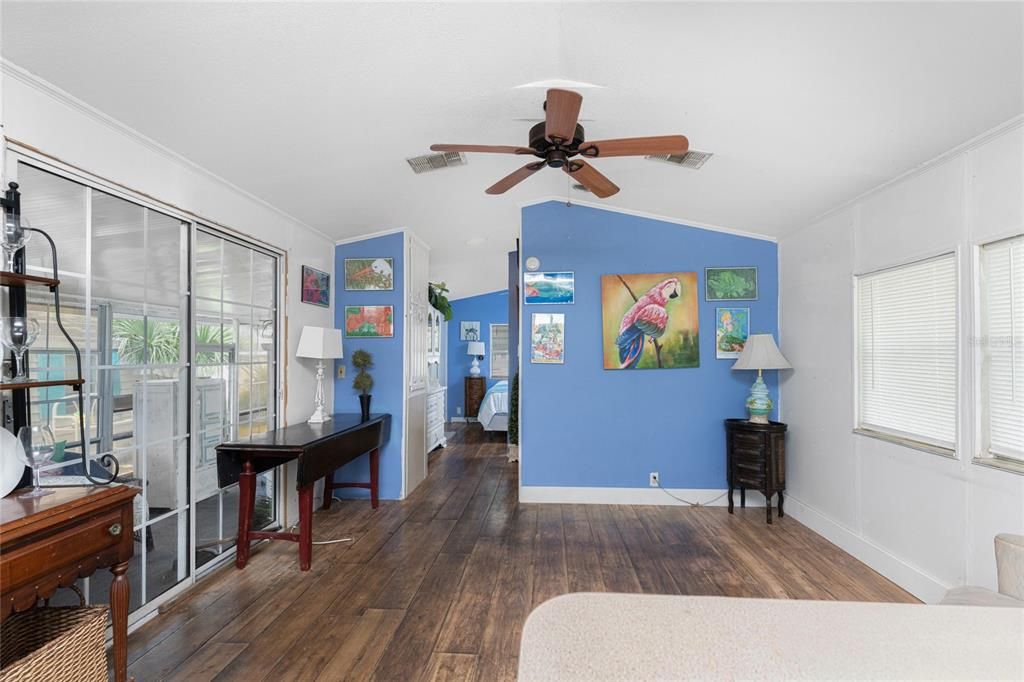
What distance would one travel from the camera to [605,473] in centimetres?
417

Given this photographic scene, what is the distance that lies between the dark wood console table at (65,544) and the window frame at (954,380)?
3594 mm

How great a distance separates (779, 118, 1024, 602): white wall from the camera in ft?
7.12

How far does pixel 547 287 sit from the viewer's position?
4.27 metres

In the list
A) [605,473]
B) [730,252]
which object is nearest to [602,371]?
[605,473]

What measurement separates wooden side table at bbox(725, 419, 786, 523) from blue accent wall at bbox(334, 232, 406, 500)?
2.79 meters

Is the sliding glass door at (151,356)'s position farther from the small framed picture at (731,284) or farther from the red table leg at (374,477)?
the small framed picture at (731,284)

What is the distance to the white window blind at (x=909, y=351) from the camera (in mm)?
2453

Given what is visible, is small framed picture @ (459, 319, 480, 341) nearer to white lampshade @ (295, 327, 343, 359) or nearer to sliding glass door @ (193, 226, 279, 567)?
white lampshade @ (295, 327, 343, 359)

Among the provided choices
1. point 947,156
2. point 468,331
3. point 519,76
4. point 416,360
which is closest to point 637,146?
point 519,76

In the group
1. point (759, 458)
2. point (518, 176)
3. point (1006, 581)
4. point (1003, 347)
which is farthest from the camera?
point (759, 458)

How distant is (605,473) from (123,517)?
3.33m

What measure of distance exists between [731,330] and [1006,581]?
2674mm

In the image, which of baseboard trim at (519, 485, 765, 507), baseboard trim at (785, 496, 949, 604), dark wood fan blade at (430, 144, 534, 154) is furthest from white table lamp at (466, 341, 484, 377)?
dark wood fan blade at (430, 144, 534, 154)

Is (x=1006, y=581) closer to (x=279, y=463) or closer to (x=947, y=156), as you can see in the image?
(x=947, y=156)
